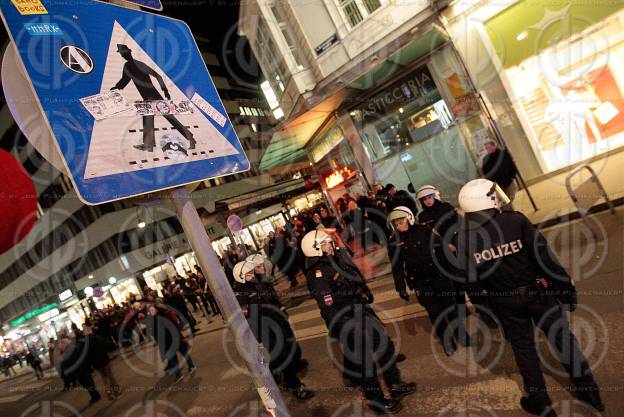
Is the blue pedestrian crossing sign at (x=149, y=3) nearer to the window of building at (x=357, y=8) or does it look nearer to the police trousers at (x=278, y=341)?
the police trousers at (x=278, y=341)

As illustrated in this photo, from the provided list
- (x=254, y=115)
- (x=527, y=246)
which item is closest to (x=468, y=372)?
(x=527, y=246)

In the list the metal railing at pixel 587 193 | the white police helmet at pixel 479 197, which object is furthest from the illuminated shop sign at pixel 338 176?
the white police helmet at pixel 479 197

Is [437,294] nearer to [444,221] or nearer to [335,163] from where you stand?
[444,221]

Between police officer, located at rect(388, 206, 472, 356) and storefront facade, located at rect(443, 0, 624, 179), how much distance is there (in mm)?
8437

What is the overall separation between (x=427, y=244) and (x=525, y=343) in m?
1.97

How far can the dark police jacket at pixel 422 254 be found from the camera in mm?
5227

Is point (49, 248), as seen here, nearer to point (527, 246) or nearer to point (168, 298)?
point (168, 298)

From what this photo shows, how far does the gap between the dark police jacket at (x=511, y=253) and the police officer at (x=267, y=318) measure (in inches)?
137

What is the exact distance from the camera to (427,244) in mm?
5254

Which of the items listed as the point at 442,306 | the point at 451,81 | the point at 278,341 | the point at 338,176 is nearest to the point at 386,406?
the point at 442,306

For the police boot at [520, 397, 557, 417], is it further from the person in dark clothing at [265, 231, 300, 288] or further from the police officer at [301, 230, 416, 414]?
the person in dark clothing at [265, 231, 300, 288]

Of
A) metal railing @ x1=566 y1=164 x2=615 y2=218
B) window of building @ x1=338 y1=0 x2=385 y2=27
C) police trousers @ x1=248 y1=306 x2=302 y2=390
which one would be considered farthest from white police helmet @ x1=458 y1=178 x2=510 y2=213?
window of building @ x1=338 y1=0 x2=385 y2=27

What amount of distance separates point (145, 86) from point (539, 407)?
4.08 meters

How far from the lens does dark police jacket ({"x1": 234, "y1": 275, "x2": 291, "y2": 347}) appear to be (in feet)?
19.5
